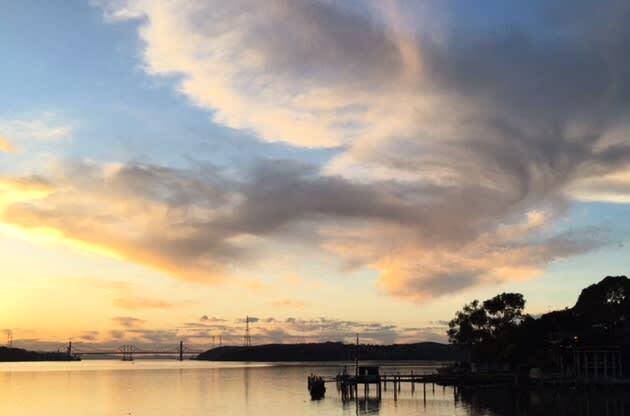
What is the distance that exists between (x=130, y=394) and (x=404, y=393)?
54.0m

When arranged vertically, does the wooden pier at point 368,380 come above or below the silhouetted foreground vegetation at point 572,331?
below

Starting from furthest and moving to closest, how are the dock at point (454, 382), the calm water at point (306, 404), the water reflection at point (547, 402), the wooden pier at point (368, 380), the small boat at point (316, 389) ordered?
the wooden pier at point (368, 380), the small boat at point (316, 389), the dock at point (454, 382), the calm water at point (306, 404), the water reflection at point (547, 402)

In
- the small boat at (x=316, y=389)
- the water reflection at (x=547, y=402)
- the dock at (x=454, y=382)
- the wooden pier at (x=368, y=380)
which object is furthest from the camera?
the wooden pier at (x=368, y=380)

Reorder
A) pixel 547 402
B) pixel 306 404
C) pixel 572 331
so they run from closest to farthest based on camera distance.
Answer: pixel 547 402 < pixel 306 404 < pixel 572 331

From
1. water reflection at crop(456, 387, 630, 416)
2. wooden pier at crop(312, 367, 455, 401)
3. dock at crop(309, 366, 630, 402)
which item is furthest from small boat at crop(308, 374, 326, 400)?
water reflection at crop(456, 387, 630, 416)

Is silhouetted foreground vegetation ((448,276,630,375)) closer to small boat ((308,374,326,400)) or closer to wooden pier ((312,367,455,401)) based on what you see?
wooden pier ((312,367,455,401))

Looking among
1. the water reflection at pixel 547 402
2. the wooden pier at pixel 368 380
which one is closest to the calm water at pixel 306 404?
the water reflection at pixel 547 402

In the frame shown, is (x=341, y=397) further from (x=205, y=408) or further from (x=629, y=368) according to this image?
(x=629, y=368)

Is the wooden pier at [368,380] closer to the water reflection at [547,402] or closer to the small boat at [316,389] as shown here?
the small boat at [316,389]

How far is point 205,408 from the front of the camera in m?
99.9

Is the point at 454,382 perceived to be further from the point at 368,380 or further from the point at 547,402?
the point at 547,402

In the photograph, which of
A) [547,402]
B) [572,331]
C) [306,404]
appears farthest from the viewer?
[572,331]

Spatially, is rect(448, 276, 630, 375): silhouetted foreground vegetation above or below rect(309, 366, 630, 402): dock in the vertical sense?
above

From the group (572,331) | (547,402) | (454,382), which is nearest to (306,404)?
(454,382)
